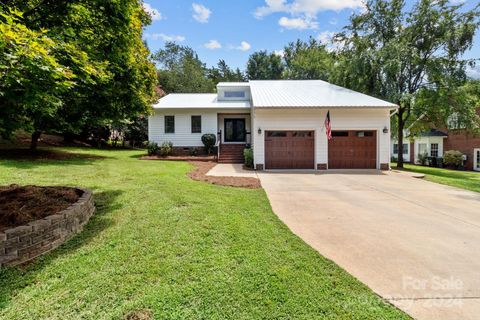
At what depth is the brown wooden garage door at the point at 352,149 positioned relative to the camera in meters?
13.6

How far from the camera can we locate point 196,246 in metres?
3.68

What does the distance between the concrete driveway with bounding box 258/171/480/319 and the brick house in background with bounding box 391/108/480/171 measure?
16141 millimetres

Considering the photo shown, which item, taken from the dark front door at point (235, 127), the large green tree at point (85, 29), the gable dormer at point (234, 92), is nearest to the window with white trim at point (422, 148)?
the gable dormer at point (234, 92)

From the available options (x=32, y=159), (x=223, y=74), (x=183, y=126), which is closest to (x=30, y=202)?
(x=32, y=159)

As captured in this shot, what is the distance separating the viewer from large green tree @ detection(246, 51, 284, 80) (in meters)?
42.5

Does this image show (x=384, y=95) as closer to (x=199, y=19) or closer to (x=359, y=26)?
(x=359, y=26)

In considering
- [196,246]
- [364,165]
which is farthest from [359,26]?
[196,246]

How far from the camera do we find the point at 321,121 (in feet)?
43.9

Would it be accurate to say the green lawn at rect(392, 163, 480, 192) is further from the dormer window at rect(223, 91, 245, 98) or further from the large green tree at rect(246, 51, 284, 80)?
the large green tree at rect(246, 51, 284, 80)

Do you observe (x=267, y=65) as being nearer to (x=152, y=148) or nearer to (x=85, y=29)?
(x=152, y=148)

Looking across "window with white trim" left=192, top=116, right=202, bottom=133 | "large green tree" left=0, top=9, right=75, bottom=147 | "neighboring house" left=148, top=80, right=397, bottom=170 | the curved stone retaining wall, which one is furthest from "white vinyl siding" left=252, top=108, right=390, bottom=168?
"large green tree" left=0, top=9, right=75, bottom=147

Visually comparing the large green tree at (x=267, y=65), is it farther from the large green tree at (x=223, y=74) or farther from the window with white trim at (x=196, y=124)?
the window with white trim at (x=196, y=124)

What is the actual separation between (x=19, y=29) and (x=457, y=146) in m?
29.9

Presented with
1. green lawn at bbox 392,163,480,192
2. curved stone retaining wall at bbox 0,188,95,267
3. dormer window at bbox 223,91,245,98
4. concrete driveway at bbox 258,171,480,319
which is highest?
dormer window at bbox 223,91,245,98
